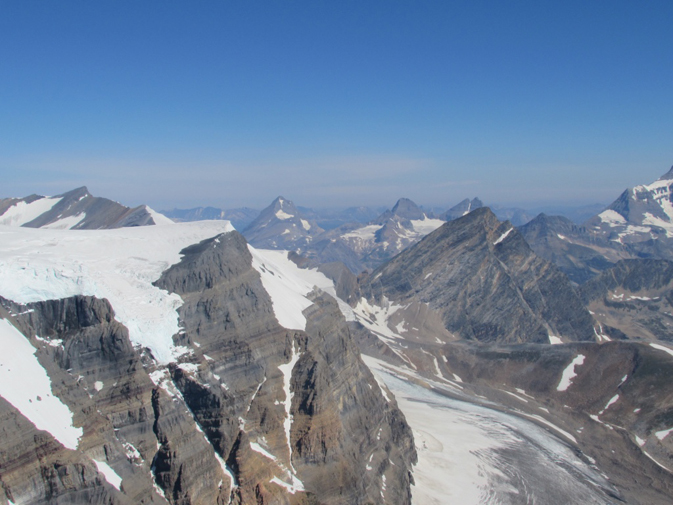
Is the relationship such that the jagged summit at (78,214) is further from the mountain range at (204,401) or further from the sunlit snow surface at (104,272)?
the mountain range at (204,401)

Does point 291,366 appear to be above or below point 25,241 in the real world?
below

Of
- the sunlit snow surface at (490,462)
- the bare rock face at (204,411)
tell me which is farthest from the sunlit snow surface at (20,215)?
the bare rock face at (204,411)

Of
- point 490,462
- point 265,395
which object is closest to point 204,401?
point 265,395

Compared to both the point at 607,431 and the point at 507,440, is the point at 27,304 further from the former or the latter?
the point at 607,431

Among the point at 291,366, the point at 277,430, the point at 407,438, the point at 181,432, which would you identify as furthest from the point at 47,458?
the point at 407,438

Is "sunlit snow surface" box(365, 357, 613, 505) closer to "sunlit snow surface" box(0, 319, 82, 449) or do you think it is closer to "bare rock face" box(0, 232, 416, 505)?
"bare rock face" box(0, 232, 416, 505)

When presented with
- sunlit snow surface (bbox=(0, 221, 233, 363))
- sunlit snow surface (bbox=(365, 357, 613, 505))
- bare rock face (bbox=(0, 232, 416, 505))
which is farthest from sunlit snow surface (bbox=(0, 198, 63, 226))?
bare rock face (bbox=(0, 232, 416, 505))

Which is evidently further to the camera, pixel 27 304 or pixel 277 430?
pixel 277 430
